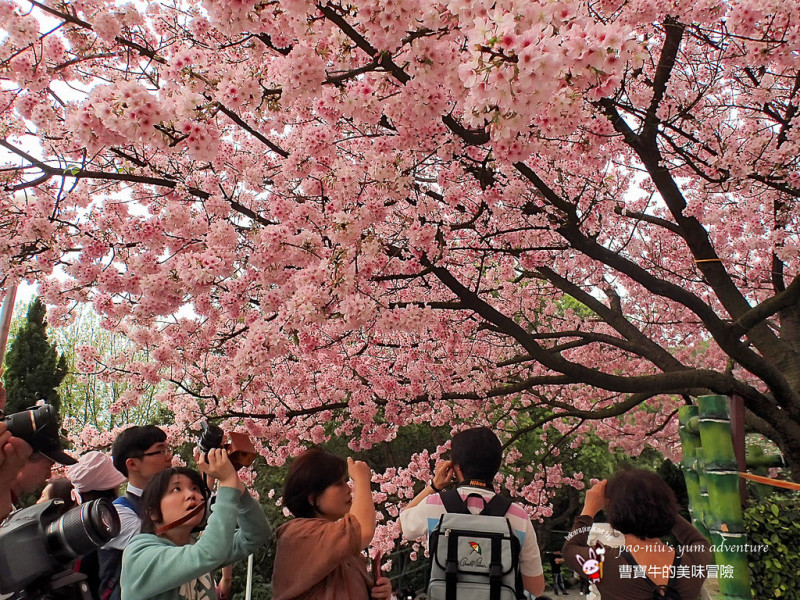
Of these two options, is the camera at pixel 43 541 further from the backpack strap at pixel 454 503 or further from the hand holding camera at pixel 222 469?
the backpack strap at pixel 454 503

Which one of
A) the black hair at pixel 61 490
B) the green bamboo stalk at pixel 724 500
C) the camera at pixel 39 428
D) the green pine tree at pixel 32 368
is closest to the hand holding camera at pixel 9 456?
the camera at pixel 39 428

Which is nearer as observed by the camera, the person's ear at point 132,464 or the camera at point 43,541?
the camera at point 43,541

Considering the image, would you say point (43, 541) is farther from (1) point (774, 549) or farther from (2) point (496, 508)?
(1) point (774, 549)

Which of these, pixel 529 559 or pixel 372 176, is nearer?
pixel 529 559

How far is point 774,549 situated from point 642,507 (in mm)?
3765

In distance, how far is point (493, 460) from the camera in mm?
2438

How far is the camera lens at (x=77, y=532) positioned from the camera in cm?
168

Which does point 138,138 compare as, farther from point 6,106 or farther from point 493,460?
point 493,460

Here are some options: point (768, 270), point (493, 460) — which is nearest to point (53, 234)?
point (493, 460)

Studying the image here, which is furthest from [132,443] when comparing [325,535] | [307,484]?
[325,535]

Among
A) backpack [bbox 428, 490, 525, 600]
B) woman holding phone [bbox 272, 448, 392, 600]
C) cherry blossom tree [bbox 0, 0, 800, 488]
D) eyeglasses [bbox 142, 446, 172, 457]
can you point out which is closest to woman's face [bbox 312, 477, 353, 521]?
woman holding phone [bbox 272, 448, 392, 600]

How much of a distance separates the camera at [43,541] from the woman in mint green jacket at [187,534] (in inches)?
10.5

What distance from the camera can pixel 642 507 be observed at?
214cm

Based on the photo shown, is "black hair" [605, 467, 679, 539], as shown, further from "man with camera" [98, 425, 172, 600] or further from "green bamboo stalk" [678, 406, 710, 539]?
"green bamboo stalk" [678, 406, 710, 539]
